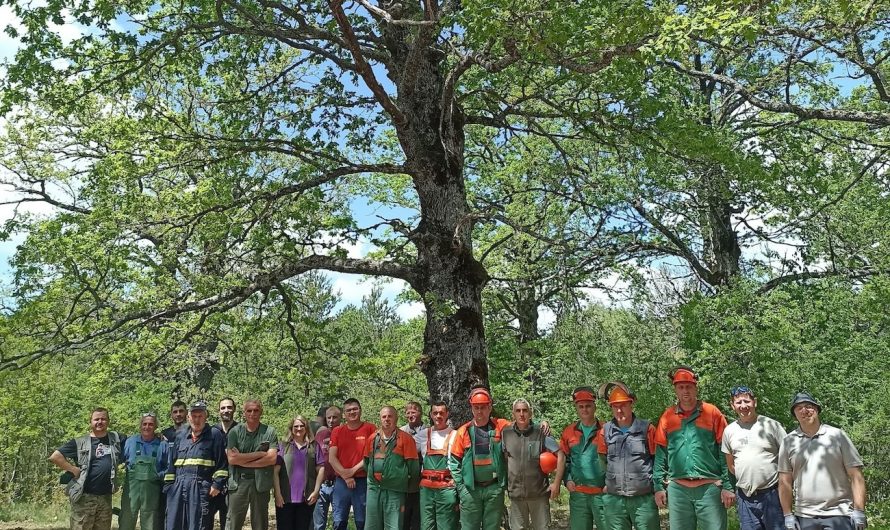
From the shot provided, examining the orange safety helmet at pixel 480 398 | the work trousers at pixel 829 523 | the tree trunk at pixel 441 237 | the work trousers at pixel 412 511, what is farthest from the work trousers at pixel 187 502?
the work trousers at pixel 829 523

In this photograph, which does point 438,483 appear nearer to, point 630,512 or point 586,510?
point 586,510

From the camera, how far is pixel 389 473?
23.1 ft

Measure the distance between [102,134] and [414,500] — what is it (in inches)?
372

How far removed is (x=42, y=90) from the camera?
832 centimetres

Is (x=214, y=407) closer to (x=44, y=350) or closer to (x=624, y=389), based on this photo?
(x=44, y=350)

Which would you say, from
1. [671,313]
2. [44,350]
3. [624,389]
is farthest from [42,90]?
[671,313]

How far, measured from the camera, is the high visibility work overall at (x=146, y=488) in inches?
307

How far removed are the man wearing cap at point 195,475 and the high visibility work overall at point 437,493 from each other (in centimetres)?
231

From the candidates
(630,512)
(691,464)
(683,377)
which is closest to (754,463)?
(691,464)

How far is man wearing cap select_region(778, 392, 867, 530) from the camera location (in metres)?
4.92

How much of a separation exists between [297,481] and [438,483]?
75.6 inches

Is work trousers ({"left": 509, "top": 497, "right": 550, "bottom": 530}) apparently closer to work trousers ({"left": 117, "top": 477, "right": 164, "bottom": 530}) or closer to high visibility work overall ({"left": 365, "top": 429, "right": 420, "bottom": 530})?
high visibility work overall ({"left": 365, "top": 429, "right": 420, "bottom": 530})

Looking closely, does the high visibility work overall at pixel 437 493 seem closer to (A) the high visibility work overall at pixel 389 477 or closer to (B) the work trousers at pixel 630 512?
(A) the high visibility work overall at pixel 389 477

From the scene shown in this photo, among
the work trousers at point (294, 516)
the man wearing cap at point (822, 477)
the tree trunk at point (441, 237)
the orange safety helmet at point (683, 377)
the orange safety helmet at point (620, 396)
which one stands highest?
the tree trunk at point (441, 237)
